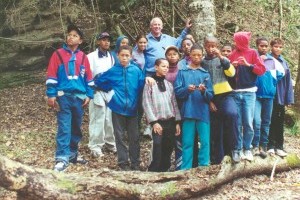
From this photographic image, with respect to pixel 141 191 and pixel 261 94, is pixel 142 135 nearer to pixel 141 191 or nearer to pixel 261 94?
pixel 261 94

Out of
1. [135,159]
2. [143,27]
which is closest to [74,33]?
[135,159]

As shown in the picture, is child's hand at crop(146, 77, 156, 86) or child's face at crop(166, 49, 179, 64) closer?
child's hand at crop(146, 77, 156, 86)

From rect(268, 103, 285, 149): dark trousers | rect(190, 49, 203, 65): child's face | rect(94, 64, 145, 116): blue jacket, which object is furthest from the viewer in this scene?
rect(268, 103, 285, 149): dark trousers

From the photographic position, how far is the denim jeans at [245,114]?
5.85m

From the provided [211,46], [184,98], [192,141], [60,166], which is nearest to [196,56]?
[211,46]

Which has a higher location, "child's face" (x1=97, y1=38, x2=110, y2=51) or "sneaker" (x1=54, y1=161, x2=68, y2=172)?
"child's face" (x1=97, y1=38, x2=110, y2=51)

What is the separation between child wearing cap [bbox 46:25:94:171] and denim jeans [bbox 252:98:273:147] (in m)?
2.54

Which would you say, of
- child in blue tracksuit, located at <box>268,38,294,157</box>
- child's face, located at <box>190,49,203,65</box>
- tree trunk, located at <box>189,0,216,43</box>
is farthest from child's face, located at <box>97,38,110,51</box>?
child in blue tracksuit, located at <box>268,38,294,157</box>

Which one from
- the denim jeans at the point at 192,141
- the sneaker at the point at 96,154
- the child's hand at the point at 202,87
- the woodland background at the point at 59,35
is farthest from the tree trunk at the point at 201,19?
the sneaker at the point at 96,154

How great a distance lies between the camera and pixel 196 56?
5609mm

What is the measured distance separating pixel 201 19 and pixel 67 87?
105 inches

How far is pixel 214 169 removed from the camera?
17.9 ft

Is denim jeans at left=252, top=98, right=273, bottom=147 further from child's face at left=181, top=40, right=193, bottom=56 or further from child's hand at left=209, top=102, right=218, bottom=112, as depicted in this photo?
child's face at left=181, top=40, right=193, bottom=56

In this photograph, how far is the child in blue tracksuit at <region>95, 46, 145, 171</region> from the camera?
5.97m
